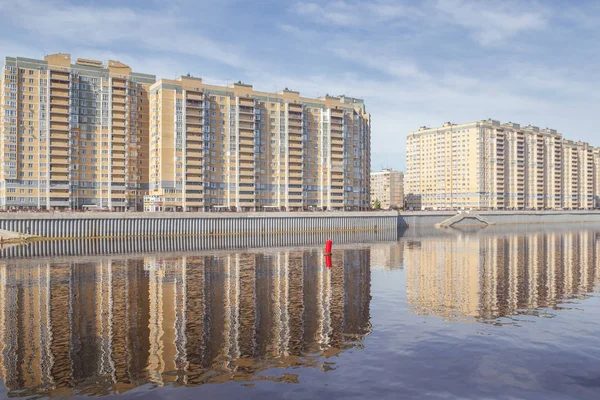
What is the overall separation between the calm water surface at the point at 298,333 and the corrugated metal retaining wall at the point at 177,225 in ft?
152

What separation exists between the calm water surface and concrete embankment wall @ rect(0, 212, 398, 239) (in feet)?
152

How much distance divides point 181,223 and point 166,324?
91.0 metres

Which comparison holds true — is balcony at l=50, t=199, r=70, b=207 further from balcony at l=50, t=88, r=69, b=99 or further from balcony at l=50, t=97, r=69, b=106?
balcony at l=50, t=88, r=69, b=99

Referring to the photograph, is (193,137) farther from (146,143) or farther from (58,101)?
(58,101)

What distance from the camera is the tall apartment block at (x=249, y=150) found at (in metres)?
145

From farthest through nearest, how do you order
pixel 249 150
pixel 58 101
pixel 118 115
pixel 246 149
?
pixel 249 150 → pixel 246 149 → pixel 118 115 → pixel 58 101

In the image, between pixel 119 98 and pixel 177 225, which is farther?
pixel 119 98

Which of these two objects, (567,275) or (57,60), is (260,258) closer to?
(567,275)

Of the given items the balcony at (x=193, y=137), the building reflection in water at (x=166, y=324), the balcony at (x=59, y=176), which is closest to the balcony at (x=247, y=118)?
the balcony at (x=193, y=137)

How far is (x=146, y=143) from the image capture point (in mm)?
155375

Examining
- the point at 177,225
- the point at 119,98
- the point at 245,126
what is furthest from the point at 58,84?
the point at 177,225

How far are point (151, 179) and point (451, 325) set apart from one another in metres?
129

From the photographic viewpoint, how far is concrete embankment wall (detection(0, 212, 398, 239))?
4200 inches

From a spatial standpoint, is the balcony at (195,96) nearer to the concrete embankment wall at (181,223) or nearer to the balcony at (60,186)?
the concrete embankment wall at (181,223)
